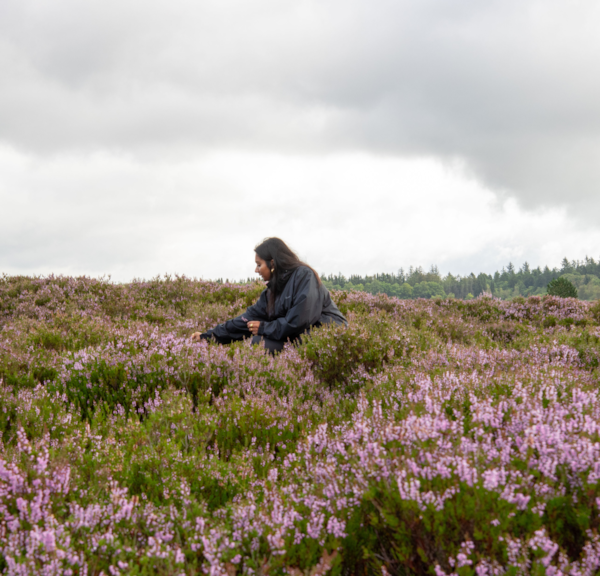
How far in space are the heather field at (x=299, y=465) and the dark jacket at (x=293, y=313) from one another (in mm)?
1017

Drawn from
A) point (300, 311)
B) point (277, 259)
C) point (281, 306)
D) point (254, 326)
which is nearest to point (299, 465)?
point (300, 311)

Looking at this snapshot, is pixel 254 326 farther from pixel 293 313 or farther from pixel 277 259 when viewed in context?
pixel 277 259

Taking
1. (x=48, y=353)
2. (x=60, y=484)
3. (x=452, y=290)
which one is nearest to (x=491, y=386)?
(x=60, y=484)

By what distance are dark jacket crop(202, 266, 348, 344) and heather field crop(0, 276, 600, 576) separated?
1017mm

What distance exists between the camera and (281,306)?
6676mm

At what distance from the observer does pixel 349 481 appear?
7.10 feet

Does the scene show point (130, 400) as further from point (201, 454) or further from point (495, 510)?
point (495, 510)

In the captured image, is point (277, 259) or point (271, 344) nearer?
point (271, 344)

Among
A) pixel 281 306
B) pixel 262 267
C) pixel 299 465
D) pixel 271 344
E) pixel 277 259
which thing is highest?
pixel 277 259

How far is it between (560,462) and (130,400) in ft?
Answer: 12.3

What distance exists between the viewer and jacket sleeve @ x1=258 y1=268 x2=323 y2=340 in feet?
20.5

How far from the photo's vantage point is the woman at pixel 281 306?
6289mm

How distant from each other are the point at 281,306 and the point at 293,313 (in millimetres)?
446

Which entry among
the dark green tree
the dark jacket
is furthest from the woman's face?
the dark green tree
